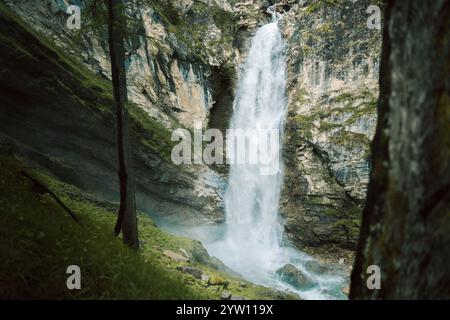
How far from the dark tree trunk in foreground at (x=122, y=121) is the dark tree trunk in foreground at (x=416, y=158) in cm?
568

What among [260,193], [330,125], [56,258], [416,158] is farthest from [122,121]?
[330,125]

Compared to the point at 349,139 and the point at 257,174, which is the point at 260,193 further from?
the point at 349,139

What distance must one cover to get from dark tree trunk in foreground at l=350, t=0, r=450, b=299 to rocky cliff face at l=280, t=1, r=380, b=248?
17.3 metres

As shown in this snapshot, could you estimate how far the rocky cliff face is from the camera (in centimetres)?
1905

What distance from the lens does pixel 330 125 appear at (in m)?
19.9

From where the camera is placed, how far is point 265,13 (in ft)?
89.1

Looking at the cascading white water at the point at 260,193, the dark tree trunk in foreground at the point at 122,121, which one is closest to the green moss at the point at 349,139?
the cascading white water at the point at 260,193

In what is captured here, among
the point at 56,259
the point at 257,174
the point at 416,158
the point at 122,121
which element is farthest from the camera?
the point at 257,174

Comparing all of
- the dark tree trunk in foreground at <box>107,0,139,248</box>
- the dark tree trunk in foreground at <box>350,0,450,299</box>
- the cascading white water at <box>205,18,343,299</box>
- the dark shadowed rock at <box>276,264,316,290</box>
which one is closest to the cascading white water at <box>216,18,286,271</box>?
the cascading white water at <box>205,18,343,299</box>

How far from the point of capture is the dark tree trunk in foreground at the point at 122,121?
6.96m

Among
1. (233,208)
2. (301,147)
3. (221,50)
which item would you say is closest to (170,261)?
(233,208)

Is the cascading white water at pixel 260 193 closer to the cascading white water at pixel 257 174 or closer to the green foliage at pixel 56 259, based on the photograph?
the cascading white water at pixel 257 174

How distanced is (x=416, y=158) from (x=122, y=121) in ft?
19.6

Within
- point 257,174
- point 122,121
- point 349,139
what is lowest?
point 257,174
